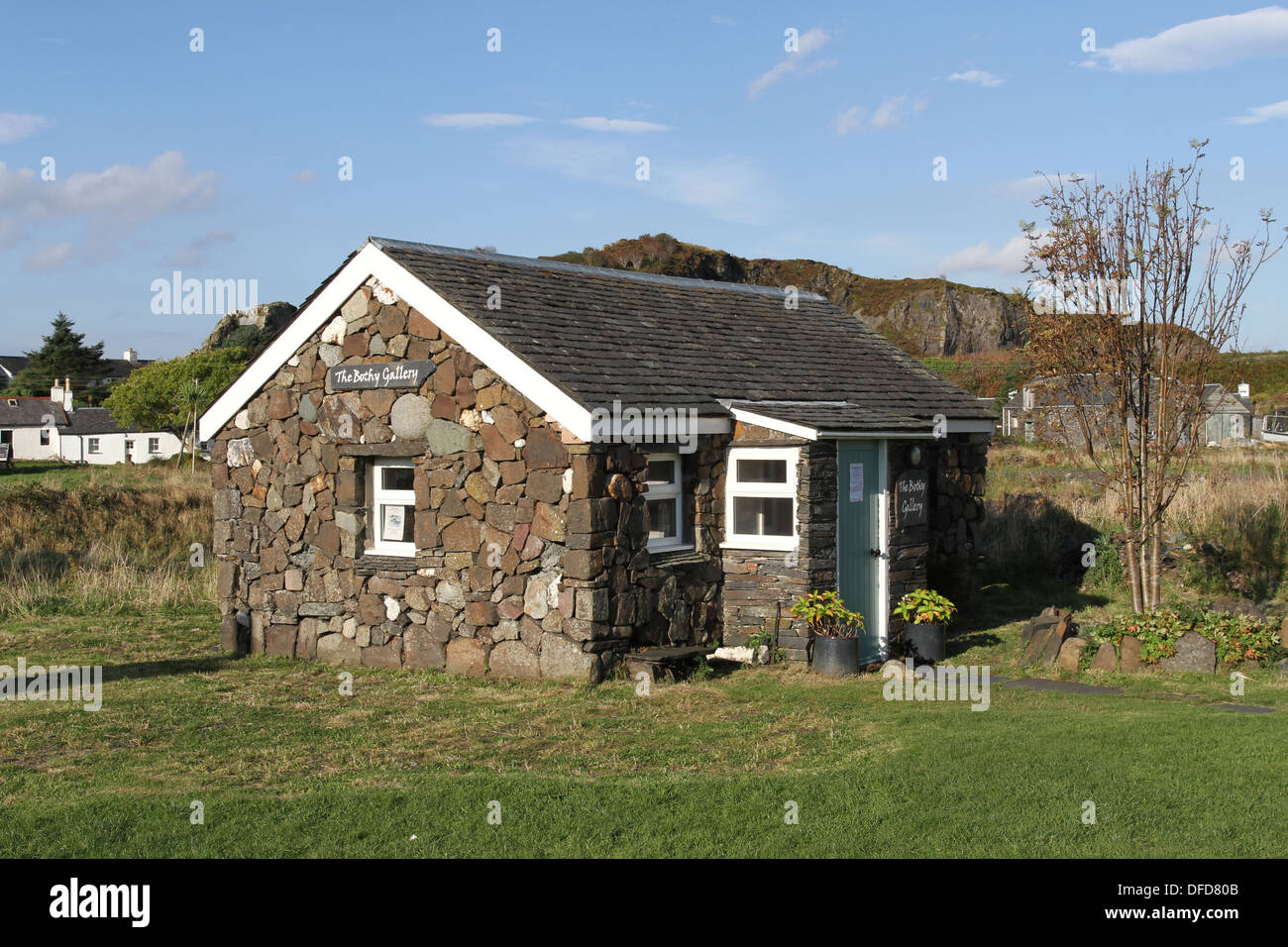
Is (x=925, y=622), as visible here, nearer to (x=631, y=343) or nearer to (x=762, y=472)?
(x=762, y=472)

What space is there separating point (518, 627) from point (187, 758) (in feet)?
12.9

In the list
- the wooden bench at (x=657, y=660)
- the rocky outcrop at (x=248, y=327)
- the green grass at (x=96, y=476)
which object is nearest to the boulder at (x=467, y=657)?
the wooden bench at (x=657, y=660)

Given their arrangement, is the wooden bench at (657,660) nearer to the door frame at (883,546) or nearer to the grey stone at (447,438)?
the door frame at (883,546)

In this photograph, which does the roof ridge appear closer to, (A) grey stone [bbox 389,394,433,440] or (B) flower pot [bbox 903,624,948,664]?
(A) grey stone [bbox 389,394,433,440]

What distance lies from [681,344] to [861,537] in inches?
129

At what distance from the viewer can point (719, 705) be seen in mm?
10344

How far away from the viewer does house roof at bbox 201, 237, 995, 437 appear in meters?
12.0

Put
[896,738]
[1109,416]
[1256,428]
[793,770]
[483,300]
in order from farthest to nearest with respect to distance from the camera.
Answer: [1256,428], [1109,416], [483,300], [896,738], [793,770]

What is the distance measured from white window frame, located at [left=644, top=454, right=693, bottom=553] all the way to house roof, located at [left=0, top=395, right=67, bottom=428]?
206 ft

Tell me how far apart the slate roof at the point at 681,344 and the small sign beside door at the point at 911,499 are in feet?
2.17

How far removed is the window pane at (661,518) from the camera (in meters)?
12.6

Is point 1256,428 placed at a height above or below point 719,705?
above
